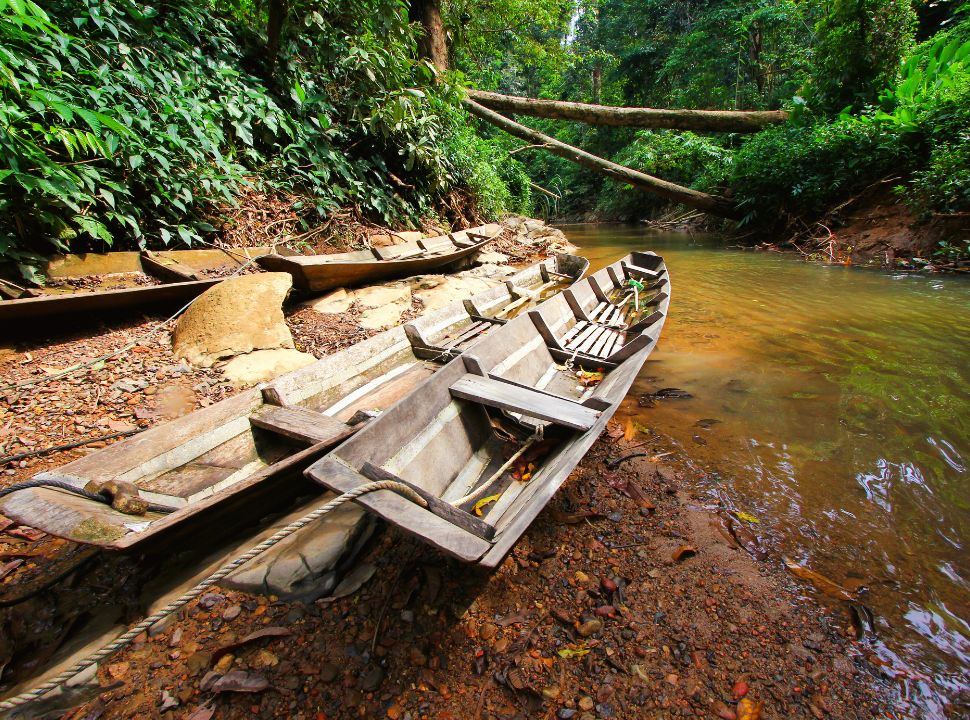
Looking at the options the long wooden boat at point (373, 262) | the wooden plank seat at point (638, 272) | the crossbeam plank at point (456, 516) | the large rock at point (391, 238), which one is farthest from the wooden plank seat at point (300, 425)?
the wooden plank seat at point (638, 272)

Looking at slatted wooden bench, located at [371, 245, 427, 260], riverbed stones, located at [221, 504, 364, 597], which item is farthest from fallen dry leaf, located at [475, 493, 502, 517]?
slatted wooden bench, located at [371, 245, 427, 260]

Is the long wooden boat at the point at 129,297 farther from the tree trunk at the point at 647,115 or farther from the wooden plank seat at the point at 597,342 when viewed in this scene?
the tree trunk at the point at 647,115

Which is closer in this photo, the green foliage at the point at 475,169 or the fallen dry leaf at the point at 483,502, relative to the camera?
the fallen dry leaf at the point at 483,502

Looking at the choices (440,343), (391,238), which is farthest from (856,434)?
(391,238)

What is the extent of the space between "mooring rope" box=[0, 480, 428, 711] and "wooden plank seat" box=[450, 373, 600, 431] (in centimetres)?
85

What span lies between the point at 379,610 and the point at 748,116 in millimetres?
13805

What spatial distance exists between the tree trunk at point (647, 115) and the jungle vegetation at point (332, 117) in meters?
0.90

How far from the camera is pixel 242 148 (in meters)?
5.55

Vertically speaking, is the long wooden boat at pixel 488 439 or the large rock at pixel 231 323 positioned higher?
the large rock at pixel 231 323

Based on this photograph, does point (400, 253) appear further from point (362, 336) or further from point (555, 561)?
point (555, 561)

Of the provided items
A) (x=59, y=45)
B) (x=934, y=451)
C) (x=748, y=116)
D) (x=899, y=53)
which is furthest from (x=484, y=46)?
(x=934, y=451)

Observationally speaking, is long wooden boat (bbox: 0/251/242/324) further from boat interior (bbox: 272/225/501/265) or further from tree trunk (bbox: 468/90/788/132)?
tree trunk (bbox: 468/90/788/132)

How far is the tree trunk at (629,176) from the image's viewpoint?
11211mm

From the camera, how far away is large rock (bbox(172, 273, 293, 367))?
3.39 m
